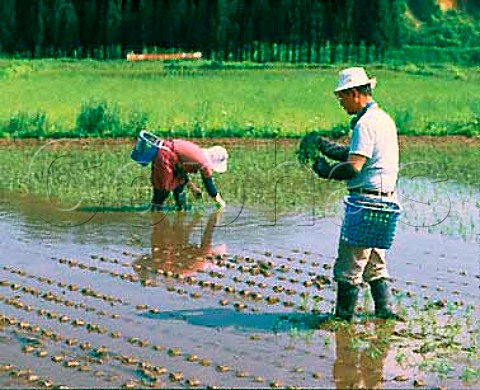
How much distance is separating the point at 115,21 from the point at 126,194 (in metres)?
29.3

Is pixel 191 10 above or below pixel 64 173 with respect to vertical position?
above

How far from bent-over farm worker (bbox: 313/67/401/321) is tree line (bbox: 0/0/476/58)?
3326 cm

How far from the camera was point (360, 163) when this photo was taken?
6.81 m

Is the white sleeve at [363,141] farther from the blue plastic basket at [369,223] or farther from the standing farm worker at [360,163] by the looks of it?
the blue plastic basket at [369,223]

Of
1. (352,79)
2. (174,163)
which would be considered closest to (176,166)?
(174,163)

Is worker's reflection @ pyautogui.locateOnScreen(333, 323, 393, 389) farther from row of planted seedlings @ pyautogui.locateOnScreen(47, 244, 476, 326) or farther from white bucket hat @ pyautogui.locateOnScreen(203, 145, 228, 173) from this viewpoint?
white bucket hat @ pyautogui.locateOnScreen(203, 145, 228, 173)

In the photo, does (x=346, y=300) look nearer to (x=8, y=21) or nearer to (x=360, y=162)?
(x=360, y=162)

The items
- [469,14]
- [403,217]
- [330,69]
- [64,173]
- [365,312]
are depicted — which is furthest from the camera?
[469,14]

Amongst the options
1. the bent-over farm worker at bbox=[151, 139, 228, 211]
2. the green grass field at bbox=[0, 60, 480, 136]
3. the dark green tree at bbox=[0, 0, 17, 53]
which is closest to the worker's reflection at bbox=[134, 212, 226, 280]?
the bent-over farm worker at bbox=[151, 139, 228, 211]

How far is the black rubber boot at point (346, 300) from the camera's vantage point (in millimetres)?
7070

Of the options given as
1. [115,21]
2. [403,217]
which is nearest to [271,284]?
[403,217]

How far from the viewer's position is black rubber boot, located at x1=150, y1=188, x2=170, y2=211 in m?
11.5

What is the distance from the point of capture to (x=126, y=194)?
13.2 m

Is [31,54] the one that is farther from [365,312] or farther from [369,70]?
[365,312]
